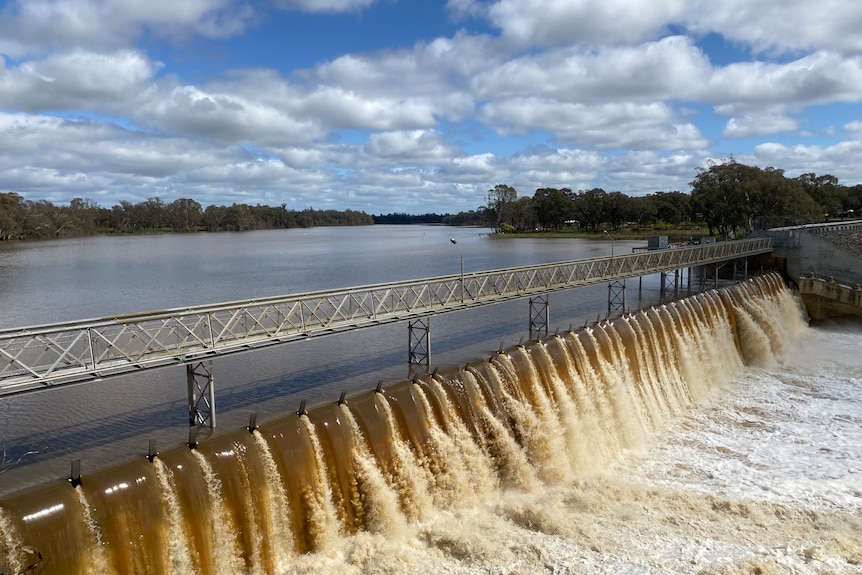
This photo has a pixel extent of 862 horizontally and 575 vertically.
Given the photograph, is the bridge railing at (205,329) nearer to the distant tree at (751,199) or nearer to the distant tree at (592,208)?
the distant tree at (751,199)

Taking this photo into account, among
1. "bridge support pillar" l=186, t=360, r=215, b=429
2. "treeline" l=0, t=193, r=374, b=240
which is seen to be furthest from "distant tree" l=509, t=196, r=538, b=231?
"bridge support pillar" l=186, t=360, r=215, b=429

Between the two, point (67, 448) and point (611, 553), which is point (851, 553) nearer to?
point (611, 553)

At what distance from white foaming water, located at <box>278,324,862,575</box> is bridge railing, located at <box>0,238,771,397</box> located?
5.59 metres

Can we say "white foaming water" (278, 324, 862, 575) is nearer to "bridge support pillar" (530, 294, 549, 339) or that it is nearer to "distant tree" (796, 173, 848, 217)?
"bridge support pillar" (530, 294, 549, 339)

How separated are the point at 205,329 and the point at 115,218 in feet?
528

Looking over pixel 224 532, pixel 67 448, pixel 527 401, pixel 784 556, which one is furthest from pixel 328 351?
pixel 784 556

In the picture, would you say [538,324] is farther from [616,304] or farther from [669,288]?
[669,288]

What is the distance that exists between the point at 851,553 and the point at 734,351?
725 inches

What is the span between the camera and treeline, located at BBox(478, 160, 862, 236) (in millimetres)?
74062

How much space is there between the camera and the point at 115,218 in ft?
516

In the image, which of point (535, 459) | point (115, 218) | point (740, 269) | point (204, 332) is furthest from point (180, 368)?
point (115, 218)

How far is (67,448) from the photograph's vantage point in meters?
13.8

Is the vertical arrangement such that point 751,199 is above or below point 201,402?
above

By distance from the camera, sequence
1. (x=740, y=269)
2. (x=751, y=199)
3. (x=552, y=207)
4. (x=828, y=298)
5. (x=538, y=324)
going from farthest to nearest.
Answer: (x=552, y=207) → (x=751, y=199) → (x=740, y=269) → (x=828, y=298) → (x=538, y=324)
